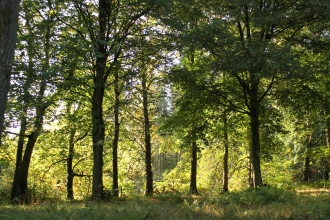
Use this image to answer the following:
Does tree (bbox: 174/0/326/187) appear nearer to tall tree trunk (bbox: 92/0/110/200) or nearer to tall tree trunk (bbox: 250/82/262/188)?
tall tree trunk (bbox: 250/82/262/188)

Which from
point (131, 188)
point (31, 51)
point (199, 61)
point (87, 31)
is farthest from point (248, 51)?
point (131, 188)

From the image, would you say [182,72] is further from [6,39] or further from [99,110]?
[6,39]

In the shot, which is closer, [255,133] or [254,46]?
[254,46]

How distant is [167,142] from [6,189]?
1079 centimetres

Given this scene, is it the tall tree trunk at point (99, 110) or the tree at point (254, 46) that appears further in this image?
the tall tree trunk at point (99, 110)

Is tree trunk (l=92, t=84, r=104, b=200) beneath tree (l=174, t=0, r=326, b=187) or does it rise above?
beneath

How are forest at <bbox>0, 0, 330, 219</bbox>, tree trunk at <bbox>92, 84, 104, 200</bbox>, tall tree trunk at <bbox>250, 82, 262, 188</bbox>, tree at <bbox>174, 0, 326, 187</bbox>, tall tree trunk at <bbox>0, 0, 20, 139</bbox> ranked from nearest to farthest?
tall tree trunk at <bbox>0, 0, 20, 139</bbox> < forest at <bbox>0, 0, 330, 219</bbox> < tree at <bbox>174, 0, 326, 187</bbox> < tree trunk at <bbox>92, 84, 104, 200</bbox> < tall tree trunk at <bbox>250, 82, 262, 188</bbox>

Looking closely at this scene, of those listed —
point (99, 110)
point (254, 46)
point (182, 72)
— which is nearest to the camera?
point (254, 46)

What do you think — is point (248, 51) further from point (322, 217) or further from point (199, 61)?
point (322, 217)

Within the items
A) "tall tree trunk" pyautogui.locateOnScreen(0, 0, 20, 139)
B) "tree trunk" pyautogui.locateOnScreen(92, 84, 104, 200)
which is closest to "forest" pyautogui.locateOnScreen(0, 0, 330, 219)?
"tree trunk" pyautogui.locateOnScreen(92, 84, 104, 200)

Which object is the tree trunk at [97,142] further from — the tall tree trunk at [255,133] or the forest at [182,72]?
the tall tree trunk at [255,133]

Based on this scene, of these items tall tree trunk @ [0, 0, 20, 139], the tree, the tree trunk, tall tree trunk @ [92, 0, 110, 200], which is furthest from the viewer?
the tree trunk

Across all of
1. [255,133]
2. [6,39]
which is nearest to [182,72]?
[255,133]

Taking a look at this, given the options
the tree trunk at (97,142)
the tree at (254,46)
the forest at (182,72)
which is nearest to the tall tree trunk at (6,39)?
the forest at (182,72)
